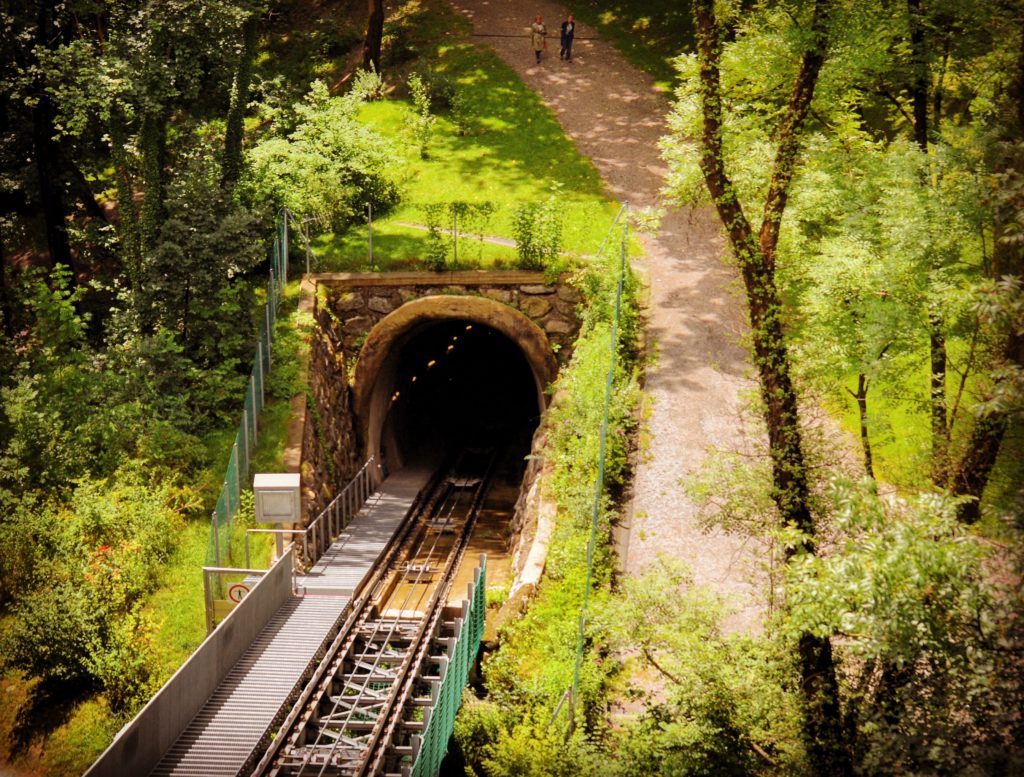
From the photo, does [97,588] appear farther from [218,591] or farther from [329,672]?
[329,672]

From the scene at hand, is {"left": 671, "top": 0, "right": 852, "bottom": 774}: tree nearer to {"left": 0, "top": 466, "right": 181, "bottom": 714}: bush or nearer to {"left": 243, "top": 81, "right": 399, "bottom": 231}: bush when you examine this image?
{"left": 0, "top": 466, "right": 181, "bottom": 714}: bush

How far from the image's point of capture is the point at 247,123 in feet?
105

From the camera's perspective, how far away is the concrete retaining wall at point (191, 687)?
1215cm

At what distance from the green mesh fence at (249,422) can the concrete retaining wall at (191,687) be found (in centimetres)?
131

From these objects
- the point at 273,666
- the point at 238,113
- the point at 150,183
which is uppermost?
the point at 238,113

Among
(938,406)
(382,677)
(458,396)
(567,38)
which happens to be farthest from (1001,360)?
(567,38)

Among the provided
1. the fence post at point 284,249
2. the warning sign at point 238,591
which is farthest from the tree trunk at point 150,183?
the warning sign at point 238,591

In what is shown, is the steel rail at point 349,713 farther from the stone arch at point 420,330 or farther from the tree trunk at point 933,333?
the tree trunk at point 933,333

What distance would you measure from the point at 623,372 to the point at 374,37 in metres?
19.8

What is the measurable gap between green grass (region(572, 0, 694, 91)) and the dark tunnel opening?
35.8 feet

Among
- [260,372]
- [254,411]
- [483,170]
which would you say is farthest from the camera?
[483,170]

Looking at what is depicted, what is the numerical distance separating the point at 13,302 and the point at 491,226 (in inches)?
506

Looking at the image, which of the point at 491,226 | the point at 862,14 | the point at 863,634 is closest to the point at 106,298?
the point at 491,226

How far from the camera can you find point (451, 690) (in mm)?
14781
